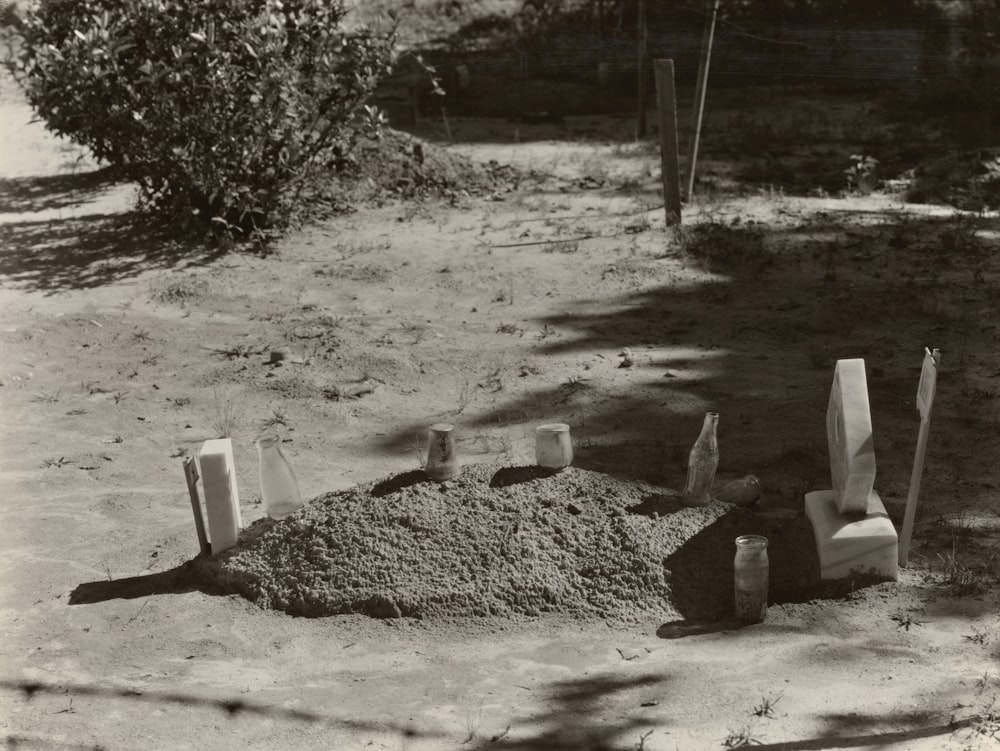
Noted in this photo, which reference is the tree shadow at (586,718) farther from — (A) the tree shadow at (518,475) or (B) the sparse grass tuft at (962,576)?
(B) the sparse grass tuft at (962,576)

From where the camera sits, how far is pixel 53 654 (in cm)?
421

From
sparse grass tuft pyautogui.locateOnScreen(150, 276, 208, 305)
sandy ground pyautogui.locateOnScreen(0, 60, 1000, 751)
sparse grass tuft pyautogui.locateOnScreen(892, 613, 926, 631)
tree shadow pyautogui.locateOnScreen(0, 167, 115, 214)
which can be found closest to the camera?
sandy ground pyautogui.locateOnScreen(0, 60, 1000, 751)

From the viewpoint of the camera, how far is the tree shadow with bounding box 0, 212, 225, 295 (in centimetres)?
914

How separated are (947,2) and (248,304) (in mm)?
13969

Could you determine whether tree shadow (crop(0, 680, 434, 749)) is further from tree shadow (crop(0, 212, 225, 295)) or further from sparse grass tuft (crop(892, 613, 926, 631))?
tree shadow (crop(0, 212, 225, 295))

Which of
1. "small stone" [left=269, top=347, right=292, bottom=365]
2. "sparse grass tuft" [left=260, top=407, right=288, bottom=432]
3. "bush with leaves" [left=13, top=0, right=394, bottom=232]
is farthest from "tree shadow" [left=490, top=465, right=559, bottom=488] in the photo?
"bush with leaves" [left=13, top=0, right=394, bottom=232]

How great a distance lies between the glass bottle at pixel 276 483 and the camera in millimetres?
4920

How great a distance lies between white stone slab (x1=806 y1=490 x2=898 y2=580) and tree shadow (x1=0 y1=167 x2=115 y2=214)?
Result: 9.31m

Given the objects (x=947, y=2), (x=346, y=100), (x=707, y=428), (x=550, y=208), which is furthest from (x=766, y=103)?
(x=707, y=428)

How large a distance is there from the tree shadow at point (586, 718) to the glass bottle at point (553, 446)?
3.89 ft

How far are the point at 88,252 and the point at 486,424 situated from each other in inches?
197

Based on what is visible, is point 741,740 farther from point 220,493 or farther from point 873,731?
point 220,493

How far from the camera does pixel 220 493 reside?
474 centimetres

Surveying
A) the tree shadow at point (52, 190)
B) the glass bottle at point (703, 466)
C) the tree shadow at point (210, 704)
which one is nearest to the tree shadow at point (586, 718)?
the tree shadow at point (210, 704)
